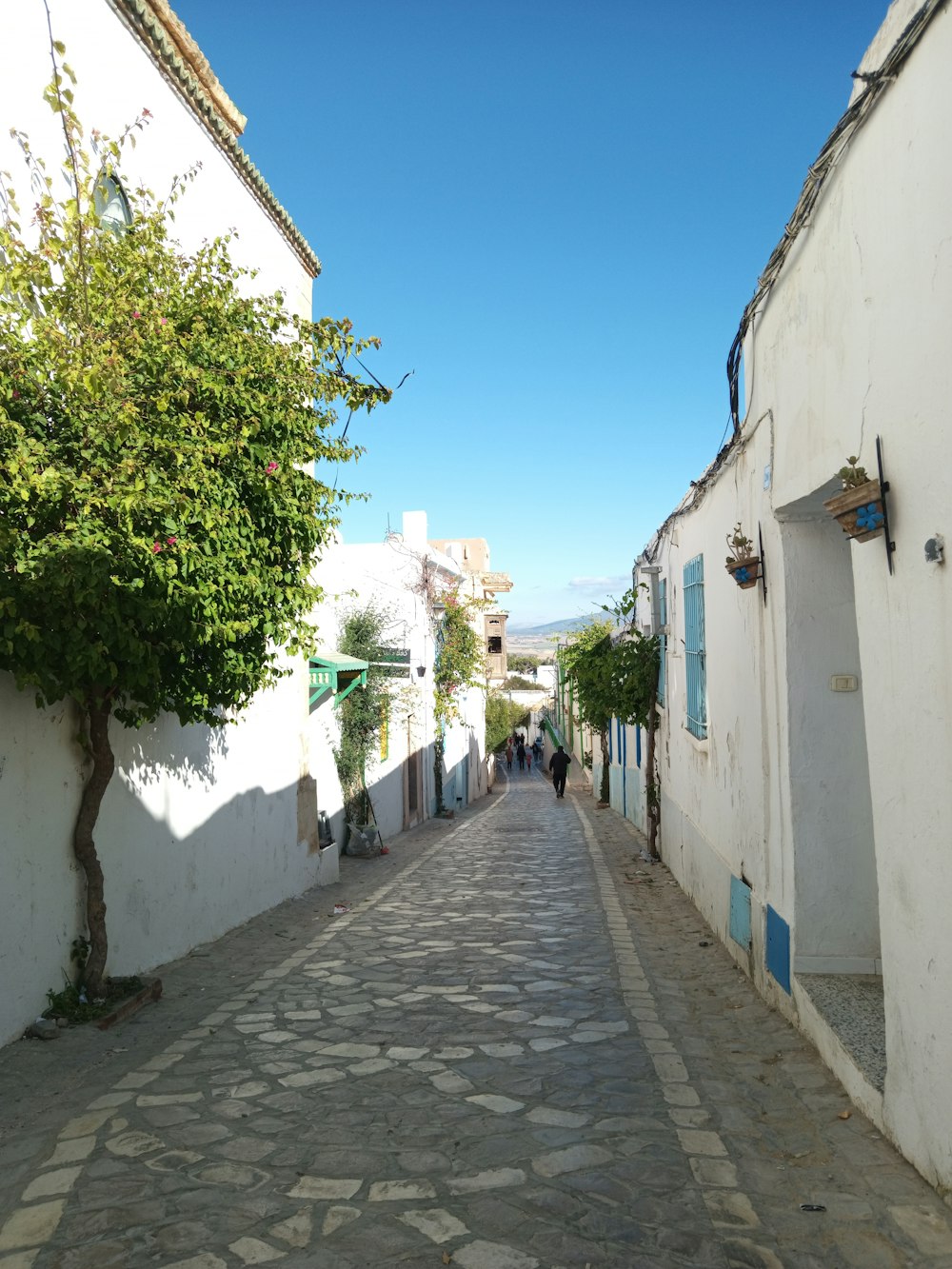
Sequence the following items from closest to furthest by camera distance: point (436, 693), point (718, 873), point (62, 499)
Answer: point (62, 499) → point (718, 873) → point (436, 693)

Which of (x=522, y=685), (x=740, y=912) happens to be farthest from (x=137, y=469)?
(x=522, y=685)

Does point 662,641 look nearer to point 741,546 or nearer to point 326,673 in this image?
point 326,673

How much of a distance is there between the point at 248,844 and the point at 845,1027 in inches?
243

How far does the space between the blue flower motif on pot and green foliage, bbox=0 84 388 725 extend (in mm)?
3379

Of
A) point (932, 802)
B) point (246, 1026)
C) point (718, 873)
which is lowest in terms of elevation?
Result: point (246, 1026)

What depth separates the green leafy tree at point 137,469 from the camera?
491 cm

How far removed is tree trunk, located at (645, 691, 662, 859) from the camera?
514 inches

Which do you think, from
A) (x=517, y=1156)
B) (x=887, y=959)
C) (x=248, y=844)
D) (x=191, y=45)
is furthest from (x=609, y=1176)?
(x=191, y=45)

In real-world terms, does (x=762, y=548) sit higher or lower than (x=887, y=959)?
higher

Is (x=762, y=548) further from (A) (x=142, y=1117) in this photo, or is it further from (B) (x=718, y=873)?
(A) (x=142, y=1117)

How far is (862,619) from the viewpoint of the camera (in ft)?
13.9

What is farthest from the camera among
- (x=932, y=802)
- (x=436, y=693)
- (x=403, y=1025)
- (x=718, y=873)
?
(x=436, y=693)

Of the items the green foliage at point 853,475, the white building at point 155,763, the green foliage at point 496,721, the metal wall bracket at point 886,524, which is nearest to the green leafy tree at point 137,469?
the white building at point 155,763

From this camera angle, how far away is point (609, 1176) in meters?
3.72
